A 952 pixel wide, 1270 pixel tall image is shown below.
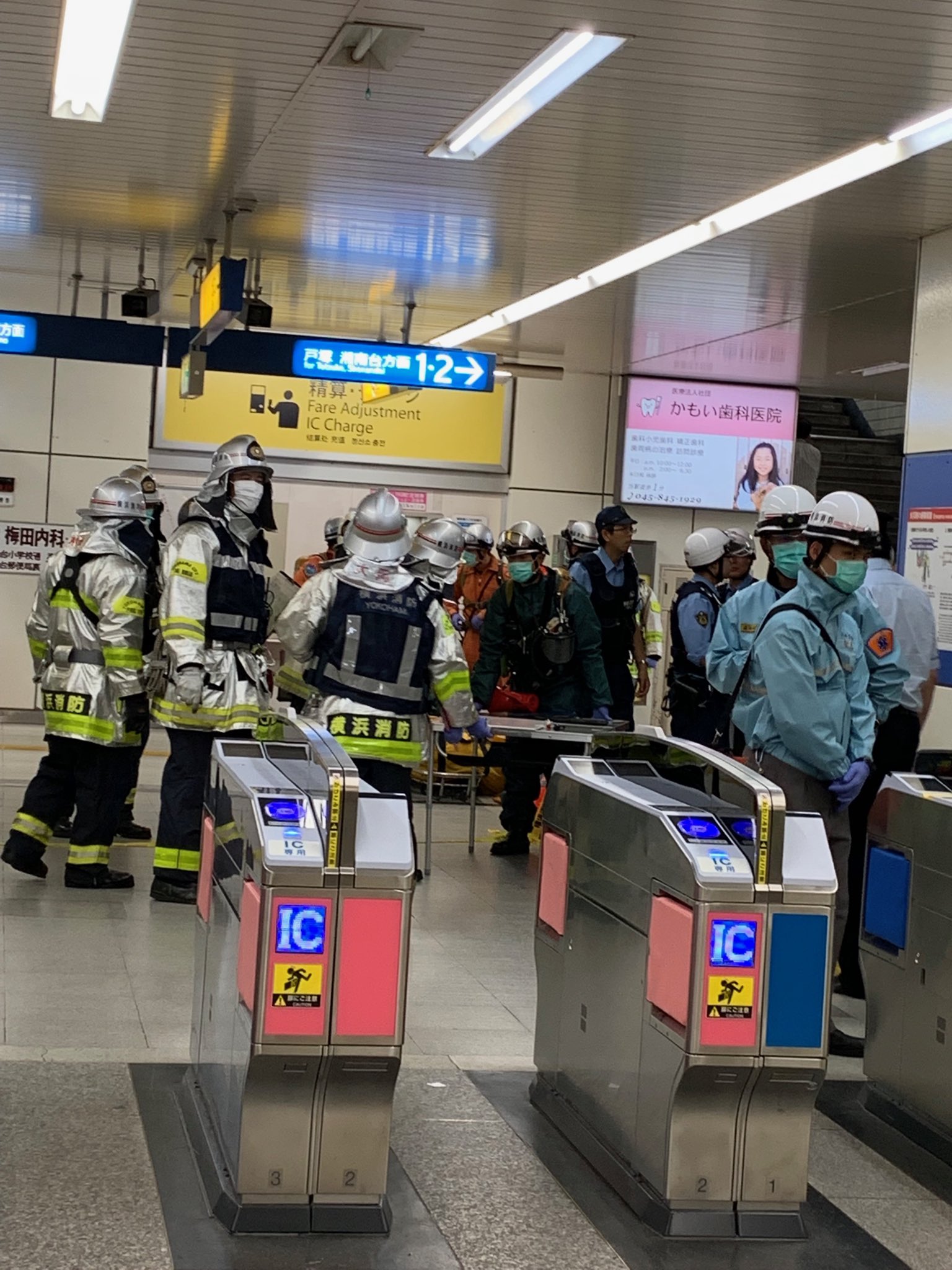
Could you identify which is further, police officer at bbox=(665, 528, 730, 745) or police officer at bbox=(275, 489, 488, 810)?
police officer at bbox=(665, 528, 730, 745)

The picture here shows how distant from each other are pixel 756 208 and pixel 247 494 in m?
2.94

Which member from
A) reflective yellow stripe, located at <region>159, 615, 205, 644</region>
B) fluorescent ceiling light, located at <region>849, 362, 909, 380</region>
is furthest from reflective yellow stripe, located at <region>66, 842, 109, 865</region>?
fluorescent ceiling light, located at <region>849, 362, 909, 380</region>

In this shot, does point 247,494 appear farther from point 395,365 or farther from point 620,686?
point 620,686

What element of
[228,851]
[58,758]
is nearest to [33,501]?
[58,758]

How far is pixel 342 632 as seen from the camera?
22.0 feet

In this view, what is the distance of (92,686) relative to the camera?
24.8ft

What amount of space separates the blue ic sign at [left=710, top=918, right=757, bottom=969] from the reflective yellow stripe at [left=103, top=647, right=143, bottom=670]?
4356 mm

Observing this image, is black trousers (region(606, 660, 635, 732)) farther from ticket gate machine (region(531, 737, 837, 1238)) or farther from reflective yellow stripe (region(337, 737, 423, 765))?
ticket gate machine (region(531, 737, 837, 1238))

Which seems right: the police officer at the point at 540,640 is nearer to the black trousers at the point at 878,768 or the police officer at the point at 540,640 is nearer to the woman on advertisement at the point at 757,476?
the black trousers at the point at 878,768

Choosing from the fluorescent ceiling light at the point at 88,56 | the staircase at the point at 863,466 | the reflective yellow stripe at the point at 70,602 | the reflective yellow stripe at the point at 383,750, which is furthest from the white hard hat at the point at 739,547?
the staircase at the point at 863,466

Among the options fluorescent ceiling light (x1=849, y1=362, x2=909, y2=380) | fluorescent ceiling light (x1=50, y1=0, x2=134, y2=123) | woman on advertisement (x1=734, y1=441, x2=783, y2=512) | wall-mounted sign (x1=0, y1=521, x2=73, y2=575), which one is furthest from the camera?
woman on advertisement (x1=734, y1=441, x2=783, y2=512)

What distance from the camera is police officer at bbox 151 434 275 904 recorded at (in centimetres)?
707

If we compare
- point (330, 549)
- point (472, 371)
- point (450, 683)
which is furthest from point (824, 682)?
point (330, 549)

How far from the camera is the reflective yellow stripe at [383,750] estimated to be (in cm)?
666
